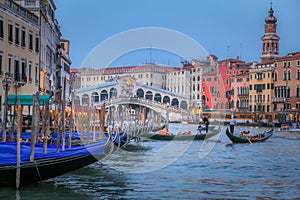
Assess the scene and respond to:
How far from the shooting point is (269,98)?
4544 cm

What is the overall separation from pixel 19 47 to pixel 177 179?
8588mm

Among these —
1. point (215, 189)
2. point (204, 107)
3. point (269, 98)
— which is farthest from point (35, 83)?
point (204, 107)

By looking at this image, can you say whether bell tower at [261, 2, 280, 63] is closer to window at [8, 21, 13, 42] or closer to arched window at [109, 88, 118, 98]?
Result: arched window at [109, 88, 118, 98]

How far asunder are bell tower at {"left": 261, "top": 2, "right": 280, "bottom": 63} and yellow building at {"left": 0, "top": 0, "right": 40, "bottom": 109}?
33.4 metres

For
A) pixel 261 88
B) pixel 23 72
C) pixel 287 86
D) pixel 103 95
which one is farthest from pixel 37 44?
pixel 103 95

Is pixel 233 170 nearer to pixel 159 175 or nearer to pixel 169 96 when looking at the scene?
pixel 159 175

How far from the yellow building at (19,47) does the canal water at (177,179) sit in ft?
13.6

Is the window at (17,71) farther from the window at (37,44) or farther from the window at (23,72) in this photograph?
the window at (37,44)

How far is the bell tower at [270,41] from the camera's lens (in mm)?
48562

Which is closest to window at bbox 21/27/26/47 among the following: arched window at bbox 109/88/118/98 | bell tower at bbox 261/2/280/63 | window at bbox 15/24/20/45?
window at bbox 15/24/20/45

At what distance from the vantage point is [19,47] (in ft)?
52.2

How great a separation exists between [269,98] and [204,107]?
13.8 m

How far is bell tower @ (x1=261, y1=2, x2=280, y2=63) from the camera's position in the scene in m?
48.6

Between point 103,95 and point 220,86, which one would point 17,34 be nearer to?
point 220,86
